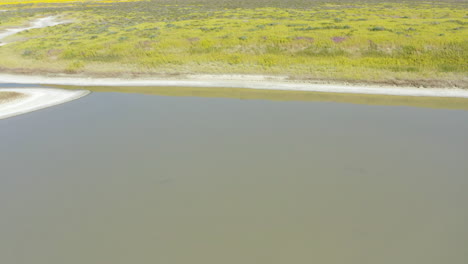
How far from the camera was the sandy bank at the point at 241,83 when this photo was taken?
88.0 ft

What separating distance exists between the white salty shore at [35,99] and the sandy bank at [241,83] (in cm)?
337

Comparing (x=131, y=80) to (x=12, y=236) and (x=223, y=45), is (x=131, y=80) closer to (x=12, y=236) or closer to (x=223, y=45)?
(x=223, y=45)

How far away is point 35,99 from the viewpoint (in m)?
27.1

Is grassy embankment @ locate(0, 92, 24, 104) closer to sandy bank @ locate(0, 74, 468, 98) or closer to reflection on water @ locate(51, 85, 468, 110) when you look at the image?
reflection on water @ locate(51, 85, 468, 110)

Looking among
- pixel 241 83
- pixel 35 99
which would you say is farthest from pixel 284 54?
pixel 35 99

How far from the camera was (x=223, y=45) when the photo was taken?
125 ft

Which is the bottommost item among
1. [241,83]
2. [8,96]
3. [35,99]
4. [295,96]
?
[295,96]

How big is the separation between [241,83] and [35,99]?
19191 mm

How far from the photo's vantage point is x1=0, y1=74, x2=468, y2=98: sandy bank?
88.0ft

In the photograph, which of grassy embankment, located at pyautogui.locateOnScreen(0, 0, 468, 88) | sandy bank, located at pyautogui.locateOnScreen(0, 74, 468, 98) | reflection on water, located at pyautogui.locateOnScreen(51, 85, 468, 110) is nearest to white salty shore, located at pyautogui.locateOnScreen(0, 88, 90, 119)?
reflection on water, located at pyautogui.locateOnScreen(51, 85, 468, 110)

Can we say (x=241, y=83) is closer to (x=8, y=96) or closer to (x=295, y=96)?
(x=295, y=96)

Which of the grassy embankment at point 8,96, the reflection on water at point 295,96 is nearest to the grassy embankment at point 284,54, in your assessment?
the reflection on water at point 295,96

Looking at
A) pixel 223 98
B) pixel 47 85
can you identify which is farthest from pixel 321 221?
pixel 47 85

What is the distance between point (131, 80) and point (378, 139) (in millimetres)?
25698
